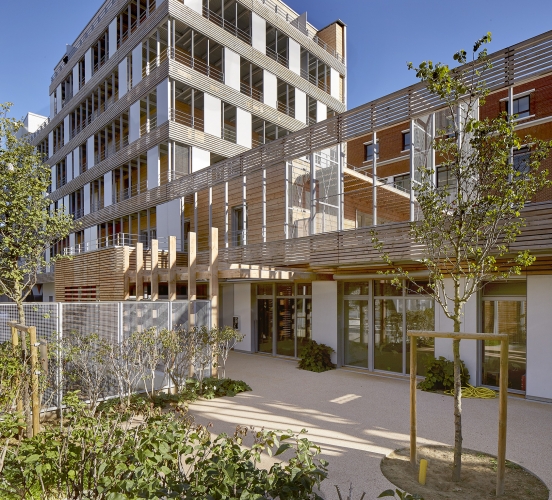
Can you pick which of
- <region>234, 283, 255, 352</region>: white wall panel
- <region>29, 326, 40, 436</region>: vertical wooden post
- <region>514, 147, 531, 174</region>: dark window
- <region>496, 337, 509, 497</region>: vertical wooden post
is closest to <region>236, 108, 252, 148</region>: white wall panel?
<region>234, 283, 255, 352</region>: white wall panel

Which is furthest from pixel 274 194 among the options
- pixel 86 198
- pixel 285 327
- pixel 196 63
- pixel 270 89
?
pixel 86 198

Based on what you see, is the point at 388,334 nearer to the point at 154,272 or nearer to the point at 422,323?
the point at 422,323

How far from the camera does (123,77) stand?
23.1m

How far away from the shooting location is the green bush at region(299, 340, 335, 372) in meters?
12.6

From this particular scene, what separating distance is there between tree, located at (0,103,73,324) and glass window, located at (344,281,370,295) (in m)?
8.32

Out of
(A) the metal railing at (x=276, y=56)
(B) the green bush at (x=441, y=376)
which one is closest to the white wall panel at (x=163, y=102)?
(A) the metal railing at (x=276, y=56)

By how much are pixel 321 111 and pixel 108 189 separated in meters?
13.8

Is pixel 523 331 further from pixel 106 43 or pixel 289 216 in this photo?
pixel 106 43

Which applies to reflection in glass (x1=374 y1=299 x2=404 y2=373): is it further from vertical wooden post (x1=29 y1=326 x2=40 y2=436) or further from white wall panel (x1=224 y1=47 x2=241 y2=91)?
white wall panel (x1=224 y1=47 x2=241 y2=91)

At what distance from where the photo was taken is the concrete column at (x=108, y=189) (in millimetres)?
24205

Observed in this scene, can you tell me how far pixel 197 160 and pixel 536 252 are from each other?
15194 mm

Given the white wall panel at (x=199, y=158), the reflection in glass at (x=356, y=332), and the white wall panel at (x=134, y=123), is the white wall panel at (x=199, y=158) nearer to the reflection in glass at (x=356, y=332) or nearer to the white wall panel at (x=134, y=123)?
the white wall panel at (x=134, y=123)

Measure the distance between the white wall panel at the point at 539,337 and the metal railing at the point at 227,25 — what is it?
1902 cm

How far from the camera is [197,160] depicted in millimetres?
19828
